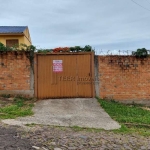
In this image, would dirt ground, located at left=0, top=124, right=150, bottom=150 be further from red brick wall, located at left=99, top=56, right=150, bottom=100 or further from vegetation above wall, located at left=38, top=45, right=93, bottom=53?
vegetation above wall, located at left=38, top=45, right=93, bottom=53

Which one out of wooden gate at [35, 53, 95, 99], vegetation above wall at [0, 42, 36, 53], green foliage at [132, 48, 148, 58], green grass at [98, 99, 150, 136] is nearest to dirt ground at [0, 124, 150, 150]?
green grass at [98, 99, 150, 136]

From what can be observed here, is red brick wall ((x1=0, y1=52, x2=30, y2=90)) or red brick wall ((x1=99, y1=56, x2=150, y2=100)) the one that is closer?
red brick wall ((x1=0, y1=52, x2=30, y2=90))

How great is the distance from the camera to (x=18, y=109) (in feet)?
25.8

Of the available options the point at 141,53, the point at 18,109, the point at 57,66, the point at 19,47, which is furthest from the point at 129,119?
the point at 19,47

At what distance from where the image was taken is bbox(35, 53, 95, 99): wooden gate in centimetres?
982

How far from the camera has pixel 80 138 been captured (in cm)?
494

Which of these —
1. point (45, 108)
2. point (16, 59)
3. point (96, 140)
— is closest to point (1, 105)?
point (45, 108)

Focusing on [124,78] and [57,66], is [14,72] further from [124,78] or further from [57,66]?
[124,78]

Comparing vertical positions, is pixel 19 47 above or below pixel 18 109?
above

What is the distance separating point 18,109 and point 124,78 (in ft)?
15.0

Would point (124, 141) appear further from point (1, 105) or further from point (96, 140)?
point (1, 105)

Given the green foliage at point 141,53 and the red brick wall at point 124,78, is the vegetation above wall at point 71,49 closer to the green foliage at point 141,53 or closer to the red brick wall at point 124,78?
the red brick wall at point 124,78

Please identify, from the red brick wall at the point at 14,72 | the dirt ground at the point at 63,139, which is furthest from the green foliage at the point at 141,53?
the dirt ground at the point at 63,139

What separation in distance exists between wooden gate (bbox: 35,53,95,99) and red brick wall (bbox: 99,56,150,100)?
21.8 inches
